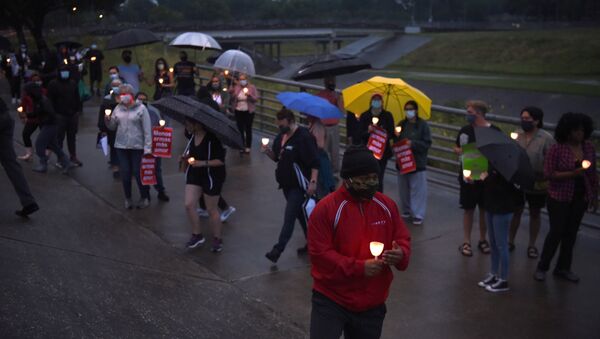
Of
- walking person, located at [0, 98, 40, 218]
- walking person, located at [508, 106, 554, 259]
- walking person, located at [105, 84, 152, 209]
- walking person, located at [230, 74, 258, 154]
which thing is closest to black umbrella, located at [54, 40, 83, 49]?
walking person, located at [230, 74, 258, 154]

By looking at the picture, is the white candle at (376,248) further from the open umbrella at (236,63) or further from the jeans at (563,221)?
the open umbrella at (236,63)

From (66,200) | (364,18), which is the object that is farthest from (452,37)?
(66,200)

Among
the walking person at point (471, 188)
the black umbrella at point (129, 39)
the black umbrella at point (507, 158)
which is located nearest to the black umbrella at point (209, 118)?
the walking person at point (471, 188)

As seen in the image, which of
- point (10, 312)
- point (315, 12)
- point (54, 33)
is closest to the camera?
point (10, 312)

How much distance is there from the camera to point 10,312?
19.8ft

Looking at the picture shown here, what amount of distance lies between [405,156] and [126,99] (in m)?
3.69

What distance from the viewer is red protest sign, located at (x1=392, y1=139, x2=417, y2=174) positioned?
30.3ft

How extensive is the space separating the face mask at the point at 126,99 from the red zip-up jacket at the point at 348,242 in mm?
5859

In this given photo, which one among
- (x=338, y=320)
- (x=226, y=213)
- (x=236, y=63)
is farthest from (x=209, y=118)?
(x=236, y=63)

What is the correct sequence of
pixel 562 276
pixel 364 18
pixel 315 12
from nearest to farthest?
pixel 562 276 < pixel 364 18 < pixel 315 12

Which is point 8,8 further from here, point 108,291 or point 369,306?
point 369,306

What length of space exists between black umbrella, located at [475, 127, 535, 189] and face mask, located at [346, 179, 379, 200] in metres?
2.68

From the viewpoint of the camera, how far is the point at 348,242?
422cm

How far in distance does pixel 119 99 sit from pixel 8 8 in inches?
1310
